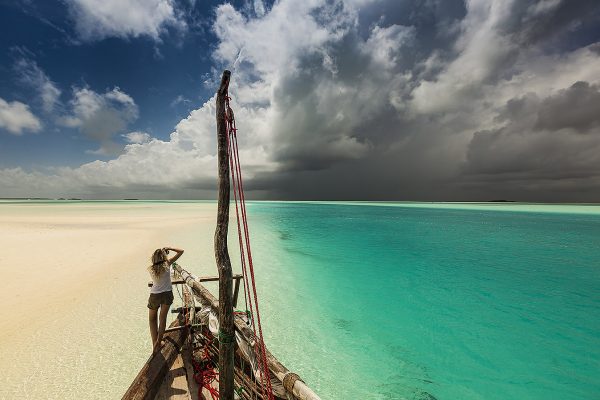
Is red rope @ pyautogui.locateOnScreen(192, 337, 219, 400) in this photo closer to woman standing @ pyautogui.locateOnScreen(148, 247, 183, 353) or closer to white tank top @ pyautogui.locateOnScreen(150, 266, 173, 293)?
woman standing @ pyautogui.locateOnScreen(148, 247, 183, 353)

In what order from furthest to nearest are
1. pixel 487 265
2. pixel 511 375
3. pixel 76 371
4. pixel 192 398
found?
pixel 487 265 < pixel 511 375 < pixel 76 371 < pixel 192 398

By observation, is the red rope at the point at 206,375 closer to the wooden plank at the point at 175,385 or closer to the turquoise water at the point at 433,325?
the wooden plank at the point at 175,385

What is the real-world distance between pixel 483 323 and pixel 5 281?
911 inches

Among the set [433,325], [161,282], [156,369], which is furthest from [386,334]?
[161,282]

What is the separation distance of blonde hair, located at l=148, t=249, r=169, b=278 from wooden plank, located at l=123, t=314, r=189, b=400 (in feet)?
5.89

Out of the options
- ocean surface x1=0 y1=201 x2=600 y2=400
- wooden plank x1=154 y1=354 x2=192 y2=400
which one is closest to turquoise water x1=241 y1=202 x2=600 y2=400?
ocean surface x1=0 y1=201 x2=600 y2=400

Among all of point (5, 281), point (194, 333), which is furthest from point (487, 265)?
point (5, 281)

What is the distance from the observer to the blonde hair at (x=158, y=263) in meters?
6.76

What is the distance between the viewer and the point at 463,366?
9625mm

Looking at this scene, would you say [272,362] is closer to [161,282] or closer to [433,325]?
[161,282]

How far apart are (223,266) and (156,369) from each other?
2880 mm

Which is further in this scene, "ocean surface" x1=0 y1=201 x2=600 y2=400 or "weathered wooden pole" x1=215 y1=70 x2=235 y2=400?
"ocean surface" x1=0 y1=201 x2=600 y2=400

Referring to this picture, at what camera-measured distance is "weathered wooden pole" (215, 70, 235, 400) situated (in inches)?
201

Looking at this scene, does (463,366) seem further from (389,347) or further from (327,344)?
(327,344)
